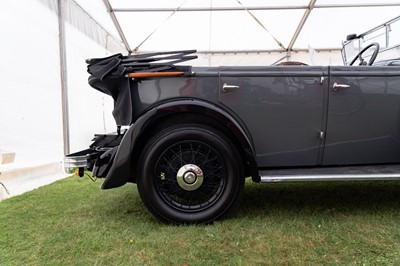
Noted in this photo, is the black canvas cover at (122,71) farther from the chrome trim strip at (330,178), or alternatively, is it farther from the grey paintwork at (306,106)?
the chrome trim strip at (330,178)

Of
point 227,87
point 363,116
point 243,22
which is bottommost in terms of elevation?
point 363,116

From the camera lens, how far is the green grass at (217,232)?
1941 millimetres

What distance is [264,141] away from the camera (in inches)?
105

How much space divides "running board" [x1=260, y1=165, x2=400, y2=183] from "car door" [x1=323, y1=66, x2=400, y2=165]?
0.33ft

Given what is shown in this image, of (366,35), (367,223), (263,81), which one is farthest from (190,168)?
Result: (366,35)

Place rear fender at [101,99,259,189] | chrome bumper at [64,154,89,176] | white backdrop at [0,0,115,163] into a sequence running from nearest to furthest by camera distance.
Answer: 1. rear fender at [101,99,259,189]
2. chrome bumper at [64,154,89,176]
3. white backdrop at [0,0,115,163]

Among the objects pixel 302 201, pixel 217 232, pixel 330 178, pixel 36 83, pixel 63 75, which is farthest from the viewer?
pixel 63 75

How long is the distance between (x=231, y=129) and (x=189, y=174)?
19.3 inches

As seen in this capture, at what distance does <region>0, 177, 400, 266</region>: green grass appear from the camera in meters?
1.94

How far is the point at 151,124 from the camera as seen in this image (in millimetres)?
2520

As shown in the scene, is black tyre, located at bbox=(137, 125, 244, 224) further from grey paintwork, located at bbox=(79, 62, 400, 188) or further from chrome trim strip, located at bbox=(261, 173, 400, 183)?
chrome trim strip, located at bbox=(261, 173, 400, 183)

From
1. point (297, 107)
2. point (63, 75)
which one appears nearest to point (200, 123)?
point (297, 107)

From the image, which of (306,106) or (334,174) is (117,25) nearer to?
(306,106)

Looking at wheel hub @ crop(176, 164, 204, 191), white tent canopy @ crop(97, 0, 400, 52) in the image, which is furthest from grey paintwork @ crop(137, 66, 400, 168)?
white tent canopy @ crop(97, 0, 400, 52)
